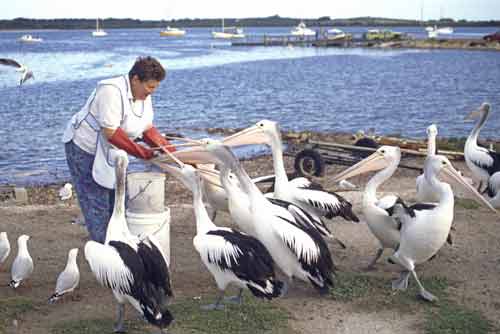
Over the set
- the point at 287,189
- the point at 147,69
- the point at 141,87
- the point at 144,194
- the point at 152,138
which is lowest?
the point at 287,189

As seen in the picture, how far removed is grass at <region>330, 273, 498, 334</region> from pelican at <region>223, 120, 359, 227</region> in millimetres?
727

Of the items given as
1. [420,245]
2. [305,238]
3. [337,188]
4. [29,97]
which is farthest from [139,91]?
[29,97]

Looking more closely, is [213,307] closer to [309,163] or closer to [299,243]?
[299,243]

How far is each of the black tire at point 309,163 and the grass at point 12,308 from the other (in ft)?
17.1

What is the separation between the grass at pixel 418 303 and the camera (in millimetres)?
4102

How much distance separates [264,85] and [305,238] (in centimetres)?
2508

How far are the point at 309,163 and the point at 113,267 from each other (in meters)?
5.71

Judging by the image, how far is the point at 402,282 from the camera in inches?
186

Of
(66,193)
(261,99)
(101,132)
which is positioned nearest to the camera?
(101,132)

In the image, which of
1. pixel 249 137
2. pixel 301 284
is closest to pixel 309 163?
pixel 249 137

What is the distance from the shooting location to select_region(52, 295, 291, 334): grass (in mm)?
3977

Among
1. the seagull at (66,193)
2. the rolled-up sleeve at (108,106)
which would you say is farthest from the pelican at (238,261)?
the seagull at (66,193)

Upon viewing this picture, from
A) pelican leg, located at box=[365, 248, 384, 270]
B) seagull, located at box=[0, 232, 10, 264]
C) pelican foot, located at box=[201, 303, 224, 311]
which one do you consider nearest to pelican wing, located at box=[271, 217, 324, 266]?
pelican foot, located at box=[201, 303, 224, 311]

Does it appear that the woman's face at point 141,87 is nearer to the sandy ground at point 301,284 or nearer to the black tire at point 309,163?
the sandy ground at point 301,284
